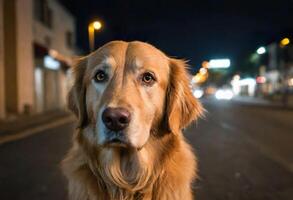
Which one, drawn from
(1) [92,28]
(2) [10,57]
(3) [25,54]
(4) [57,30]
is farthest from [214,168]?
(4) [57,30]

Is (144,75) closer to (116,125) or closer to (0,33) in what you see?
(116,125)

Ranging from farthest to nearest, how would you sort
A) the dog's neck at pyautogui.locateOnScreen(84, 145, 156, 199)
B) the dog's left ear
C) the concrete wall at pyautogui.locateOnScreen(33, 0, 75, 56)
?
1. the concrete wall at pyautogui.locateOnScreen(33, 0, 75, 56)
2. the dog's left ear
3. the dog's neck at pyautogui.locateOnScreen(84, 145, 156, 199)

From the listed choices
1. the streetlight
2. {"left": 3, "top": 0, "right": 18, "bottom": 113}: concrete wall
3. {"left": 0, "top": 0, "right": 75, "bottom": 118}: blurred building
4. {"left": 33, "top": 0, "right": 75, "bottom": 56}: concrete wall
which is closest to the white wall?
{"left": 0, "top": 0, "right": 75, "bottom": 118}: blurred building

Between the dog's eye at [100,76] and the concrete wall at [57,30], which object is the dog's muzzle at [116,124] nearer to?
the dog's eye at [100,76]

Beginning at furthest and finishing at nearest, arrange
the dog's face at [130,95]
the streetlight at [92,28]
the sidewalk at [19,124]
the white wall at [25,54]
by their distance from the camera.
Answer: the streetlight at [92,28] → the white wall at [25,54] → the sidewalk at [19,124] → the dog's face at [130,95]

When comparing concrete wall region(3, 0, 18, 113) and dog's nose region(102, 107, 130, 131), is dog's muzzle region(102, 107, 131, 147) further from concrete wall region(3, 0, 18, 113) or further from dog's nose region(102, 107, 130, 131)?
concrete wall region(3, 0, 18, 113)

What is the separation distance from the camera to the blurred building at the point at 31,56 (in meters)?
29.2

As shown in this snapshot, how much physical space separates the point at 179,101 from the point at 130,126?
30.9 inches

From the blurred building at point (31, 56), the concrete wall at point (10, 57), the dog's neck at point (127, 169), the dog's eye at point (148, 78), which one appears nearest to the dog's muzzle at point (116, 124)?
the dog's neck at point (127, 169)

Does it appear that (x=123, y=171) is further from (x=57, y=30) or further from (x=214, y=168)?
(x=57, y=30)

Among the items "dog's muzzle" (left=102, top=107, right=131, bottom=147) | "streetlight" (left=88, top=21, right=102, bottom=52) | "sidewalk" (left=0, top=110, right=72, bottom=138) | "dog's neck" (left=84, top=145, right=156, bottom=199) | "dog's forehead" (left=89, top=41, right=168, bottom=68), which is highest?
"streetlight" (left=88, top=21, right=102, bottom=52)

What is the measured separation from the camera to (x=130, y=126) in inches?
140

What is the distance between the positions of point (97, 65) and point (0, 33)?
74.3 feet

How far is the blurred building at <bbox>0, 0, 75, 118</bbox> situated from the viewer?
29250 millimetres
